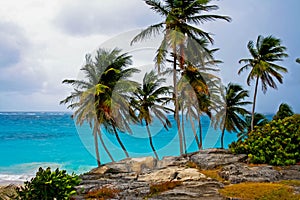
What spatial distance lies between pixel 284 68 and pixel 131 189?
2039 centimetres

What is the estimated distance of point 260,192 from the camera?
309 inches

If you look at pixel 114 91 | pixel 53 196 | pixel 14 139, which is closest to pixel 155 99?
pixel 114 91

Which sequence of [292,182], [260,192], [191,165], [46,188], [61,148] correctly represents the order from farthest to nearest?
[61,148] < [191,165] < [292,182] < [260,192] < [46,188]

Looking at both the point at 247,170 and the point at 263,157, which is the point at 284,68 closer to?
the point at 263,157

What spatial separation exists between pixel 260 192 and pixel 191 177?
2734 mm

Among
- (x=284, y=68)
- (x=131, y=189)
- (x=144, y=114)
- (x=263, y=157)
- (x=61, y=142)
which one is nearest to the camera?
(x=131, y=189)

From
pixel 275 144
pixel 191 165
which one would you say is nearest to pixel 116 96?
pixel 191 165

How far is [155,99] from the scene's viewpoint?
23.0 m

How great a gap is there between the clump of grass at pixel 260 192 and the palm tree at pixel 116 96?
37.2 ft

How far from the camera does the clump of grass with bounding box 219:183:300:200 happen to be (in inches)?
295

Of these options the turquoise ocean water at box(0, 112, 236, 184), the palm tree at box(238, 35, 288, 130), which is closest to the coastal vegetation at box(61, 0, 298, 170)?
the palm tree at box(238, 35, 288, 130)

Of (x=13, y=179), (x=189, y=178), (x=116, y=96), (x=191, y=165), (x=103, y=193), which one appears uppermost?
(x=116, y=96)

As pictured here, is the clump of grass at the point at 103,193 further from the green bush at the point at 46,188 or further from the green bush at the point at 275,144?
the green bush at the point at 275,144

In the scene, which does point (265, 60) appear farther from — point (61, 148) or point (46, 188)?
point (61, 148)
